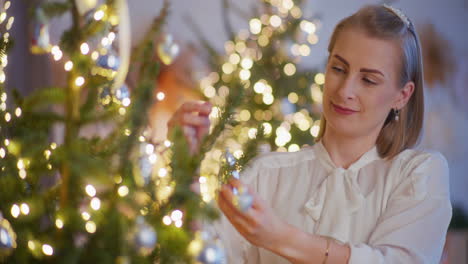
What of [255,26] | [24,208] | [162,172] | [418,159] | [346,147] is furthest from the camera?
[255,26]

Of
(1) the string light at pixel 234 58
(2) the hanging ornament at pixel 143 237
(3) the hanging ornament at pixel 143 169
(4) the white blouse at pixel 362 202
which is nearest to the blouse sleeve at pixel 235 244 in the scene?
(4) the white blouse at pixel 362 202

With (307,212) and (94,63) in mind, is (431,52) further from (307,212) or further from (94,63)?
(94,63)

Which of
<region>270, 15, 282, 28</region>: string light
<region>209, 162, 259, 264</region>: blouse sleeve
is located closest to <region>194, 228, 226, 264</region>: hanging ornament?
<region>209, 162, 259, 264</region>: blouse sleeve

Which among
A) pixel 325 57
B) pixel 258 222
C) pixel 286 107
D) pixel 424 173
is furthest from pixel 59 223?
pixel 325 57

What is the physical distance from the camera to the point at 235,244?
144 cm

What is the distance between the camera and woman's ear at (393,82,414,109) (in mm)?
1468

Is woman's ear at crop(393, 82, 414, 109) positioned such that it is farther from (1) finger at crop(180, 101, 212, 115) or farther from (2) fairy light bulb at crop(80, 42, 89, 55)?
(2) fairy light bulb at crop(80, 42, 89, 55)

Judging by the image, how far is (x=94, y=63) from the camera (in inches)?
26.8

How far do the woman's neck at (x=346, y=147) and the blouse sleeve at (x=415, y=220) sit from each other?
0.51 ft

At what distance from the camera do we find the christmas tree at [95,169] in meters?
0.62

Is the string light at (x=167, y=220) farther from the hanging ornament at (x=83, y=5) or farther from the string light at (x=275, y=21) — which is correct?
the string light at (x=275, y=21)

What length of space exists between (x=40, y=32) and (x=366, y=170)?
1051 millimetres

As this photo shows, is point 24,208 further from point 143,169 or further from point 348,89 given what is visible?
point 348,89

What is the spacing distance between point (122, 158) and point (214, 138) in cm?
18
